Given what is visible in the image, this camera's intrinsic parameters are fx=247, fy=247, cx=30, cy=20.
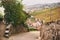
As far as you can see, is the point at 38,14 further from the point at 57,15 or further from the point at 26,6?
the point at 57,15

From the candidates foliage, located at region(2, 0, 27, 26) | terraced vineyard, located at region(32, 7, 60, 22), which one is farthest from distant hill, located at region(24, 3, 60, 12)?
foliage, located at region(2, 0, 27, 26)

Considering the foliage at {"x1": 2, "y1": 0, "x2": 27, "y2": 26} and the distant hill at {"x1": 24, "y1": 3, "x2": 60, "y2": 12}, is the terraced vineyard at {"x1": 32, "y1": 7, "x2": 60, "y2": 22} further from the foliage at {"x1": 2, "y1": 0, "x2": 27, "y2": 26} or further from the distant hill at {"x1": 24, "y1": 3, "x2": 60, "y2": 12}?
the foliage at {"x1": 2, "y1": 0, "x2": 27, "y2": 26}

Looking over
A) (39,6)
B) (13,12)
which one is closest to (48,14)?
(39,6)

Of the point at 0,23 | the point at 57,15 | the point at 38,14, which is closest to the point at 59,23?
the point at 57,15

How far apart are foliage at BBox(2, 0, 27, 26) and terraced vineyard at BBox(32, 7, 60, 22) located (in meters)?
0.65

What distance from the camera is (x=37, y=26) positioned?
9.43 metres

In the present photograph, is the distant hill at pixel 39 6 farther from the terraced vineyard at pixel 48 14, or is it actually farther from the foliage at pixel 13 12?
the foliage at pixel 13 12

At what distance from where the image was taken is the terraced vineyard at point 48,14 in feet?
26.2

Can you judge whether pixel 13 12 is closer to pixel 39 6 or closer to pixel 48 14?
pixel 39 6

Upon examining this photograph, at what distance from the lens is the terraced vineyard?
7982mm

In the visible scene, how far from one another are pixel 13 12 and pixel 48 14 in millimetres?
1308

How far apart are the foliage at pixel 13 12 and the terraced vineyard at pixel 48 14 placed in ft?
2.14

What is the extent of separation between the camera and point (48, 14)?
8.56 m

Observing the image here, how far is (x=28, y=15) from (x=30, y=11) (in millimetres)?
188
